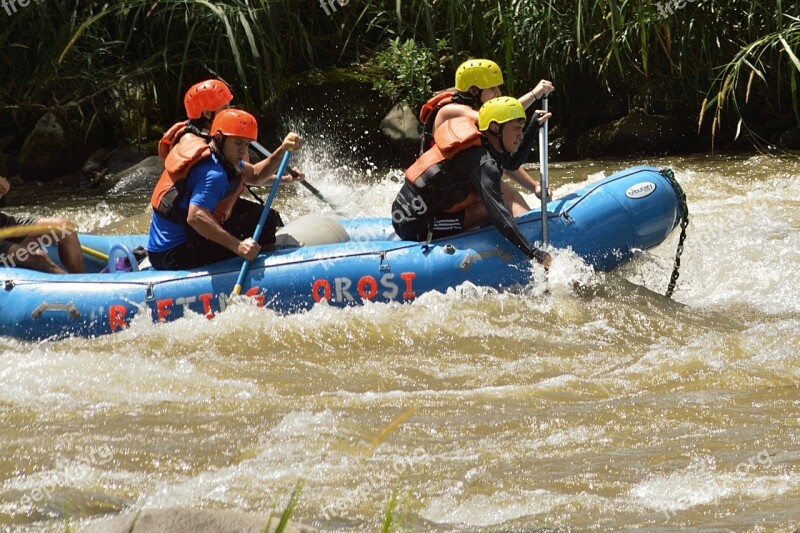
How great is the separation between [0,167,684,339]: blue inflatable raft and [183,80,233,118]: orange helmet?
88 centimetres

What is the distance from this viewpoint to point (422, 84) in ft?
36.9

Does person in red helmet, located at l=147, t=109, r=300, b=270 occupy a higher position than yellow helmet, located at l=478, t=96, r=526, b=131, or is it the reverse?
yellow helmet, located at l=478, t=96, r=526, b=131

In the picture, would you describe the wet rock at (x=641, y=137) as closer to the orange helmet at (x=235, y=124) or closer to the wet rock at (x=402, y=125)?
the wet rock at (x=402, y=125)

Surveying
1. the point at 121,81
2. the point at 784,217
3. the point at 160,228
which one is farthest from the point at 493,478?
the point at 121,81

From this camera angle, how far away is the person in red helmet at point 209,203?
578cm

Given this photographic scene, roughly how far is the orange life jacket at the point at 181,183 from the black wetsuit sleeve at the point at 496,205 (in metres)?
1.24

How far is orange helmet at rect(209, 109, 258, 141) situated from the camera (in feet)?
19.0

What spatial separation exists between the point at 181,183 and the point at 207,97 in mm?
596

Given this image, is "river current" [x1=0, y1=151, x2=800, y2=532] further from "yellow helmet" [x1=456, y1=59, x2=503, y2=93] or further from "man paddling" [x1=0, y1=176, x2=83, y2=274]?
"yellow helmet" [x1=456, y1=59, x2=503, y2=93]

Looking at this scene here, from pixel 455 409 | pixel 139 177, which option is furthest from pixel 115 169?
pixel 455 409

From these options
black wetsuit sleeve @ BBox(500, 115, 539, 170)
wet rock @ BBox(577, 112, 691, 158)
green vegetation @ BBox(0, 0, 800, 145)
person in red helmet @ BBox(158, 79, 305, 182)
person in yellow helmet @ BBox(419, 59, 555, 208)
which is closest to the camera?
black wetsuit sleeve @ BBox(500, 115, 539, 170)

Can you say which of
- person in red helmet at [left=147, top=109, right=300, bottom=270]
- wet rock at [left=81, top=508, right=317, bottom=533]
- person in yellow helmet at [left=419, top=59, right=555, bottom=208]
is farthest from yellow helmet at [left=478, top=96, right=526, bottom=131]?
wet rock at [left=81, top=508, right=317, bottom=533]

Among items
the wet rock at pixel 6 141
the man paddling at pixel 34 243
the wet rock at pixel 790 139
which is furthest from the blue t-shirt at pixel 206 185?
the wet rock at pixel 6 141

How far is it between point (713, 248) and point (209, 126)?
3.24 meters
